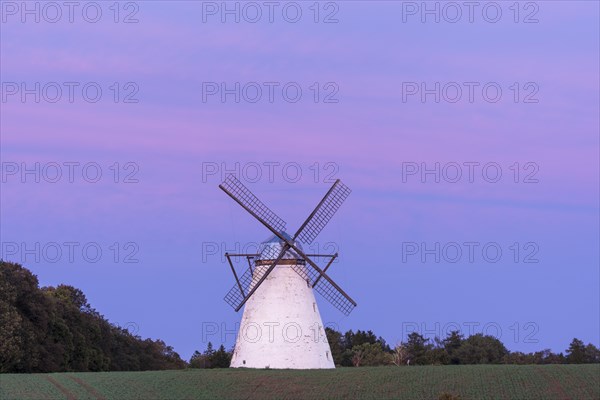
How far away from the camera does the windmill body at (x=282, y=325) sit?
66562mm

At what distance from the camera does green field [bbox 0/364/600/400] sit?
56812 mm

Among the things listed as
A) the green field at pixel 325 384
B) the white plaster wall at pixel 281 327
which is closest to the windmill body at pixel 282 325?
the white plaster wall at pixel 281 327

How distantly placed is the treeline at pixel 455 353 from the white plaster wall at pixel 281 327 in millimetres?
29259

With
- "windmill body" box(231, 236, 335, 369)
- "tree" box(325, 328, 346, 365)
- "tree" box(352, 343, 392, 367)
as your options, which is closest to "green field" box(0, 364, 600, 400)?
"windmill body" box(231, 236, 335, 369)

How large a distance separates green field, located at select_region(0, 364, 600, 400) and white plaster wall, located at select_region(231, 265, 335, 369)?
1833 millimetres

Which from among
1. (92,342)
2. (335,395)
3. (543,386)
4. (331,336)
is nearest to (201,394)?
(335,395)

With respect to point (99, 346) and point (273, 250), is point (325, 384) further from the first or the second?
point (99, 346)

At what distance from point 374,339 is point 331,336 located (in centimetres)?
930

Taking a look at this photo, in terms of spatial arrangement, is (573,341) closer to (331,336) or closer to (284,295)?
(331,336)

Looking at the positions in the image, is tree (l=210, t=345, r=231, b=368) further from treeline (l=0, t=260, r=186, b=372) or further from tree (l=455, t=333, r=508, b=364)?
tree (l=455, t=333, r=508, b=364)

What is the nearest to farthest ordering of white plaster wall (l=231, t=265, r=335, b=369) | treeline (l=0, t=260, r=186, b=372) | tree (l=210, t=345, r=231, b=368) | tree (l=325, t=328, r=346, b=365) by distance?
1. white plaster wall (l=231, t=265, r=335, b=369)
2. treeline (l=0, t=260, r=186, b=372)
3. tree (l=210, t=345, r=231, b=368)
4. tree (l=325, t=328, r=346, b=365)

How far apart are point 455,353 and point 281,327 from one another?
38.6 m

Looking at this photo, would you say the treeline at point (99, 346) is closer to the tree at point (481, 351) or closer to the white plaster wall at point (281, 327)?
the tree at point (481, 351)

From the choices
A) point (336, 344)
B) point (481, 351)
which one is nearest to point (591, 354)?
point (481, 351)
